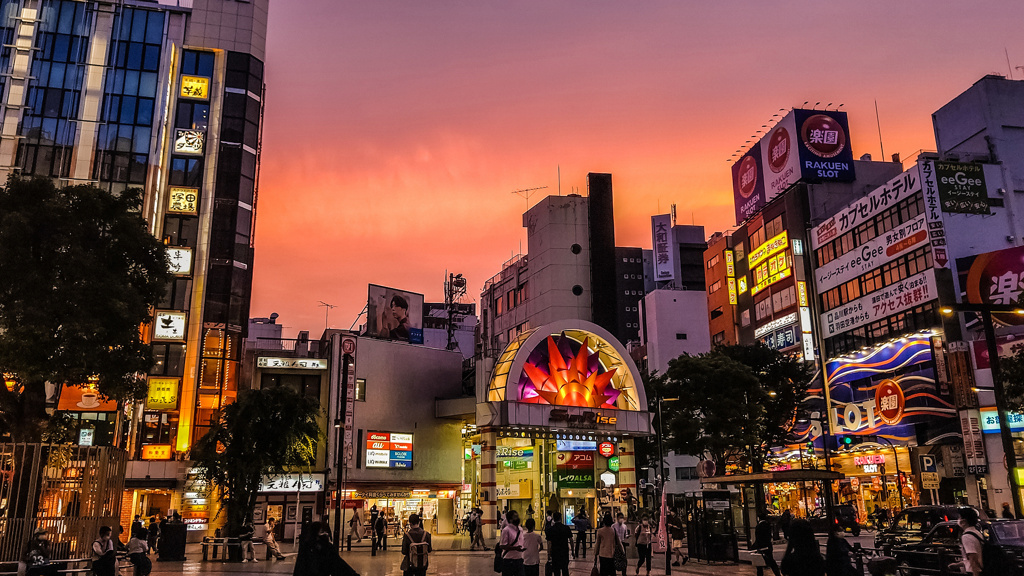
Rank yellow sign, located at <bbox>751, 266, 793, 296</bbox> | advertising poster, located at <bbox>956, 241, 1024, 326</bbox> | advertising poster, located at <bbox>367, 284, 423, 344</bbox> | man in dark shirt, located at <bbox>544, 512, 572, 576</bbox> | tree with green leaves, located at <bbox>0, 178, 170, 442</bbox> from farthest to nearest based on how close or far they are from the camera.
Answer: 1. yellow sign, located at <bbox>751, 266, 793, 296</bbox>
2. advertising poster, located at <bbox>367, 284, 423, 344</bbox>
3. advertising poster, located at <bbox>956, 241, 1024, 326</bbox>
4. tree with green leaves, located at <bbox>0, 178, 170, 442</bbox>
5. man in dark shirt, located at <bbox>544, 512, 572, 576</bbox>

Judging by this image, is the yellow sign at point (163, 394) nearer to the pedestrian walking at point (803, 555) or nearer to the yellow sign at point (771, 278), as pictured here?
the pedestrian walking at point (803, 555)

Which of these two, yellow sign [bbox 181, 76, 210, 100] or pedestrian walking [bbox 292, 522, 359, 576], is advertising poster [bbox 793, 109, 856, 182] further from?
pedestrian walking [bbox 292, 522, 359, 576]

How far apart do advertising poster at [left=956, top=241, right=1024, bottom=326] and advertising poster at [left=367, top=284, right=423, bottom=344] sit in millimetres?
34160

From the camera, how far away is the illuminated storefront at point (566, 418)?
38.8 meters

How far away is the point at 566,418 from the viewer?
3997 cm

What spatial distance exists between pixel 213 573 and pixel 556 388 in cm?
2162

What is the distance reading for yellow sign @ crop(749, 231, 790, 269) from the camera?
202 ft

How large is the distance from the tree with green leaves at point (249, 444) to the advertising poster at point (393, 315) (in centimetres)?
1814

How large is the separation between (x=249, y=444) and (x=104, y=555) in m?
16.7

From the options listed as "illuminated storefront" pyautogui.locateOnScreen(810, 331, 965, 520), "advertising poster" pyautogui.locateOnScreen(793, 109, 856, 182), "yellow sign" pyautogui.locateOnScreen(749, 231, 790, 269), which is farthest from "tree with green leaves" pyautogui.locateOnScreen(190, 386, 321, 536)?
"advertising poster" pyautogui.locateOnScreen(793, 109, 856, 182)

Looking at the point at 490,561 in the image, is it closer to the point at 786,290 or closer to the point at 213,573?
the point at 213,573

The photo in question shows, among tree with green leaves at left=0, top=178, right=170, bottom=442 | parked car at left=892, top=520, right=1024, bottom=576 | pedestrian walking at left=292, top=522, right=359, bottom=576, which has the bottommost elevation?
parked car at left=892, top=520, right=1024, bottom=576

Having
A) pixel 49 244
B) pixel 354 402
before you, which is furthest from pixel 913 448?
pixel 49 244

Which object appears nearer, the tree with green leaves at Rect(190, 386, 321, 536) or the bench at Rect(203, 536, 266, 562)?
the bench at Rect(203, 536, 266, 562)
